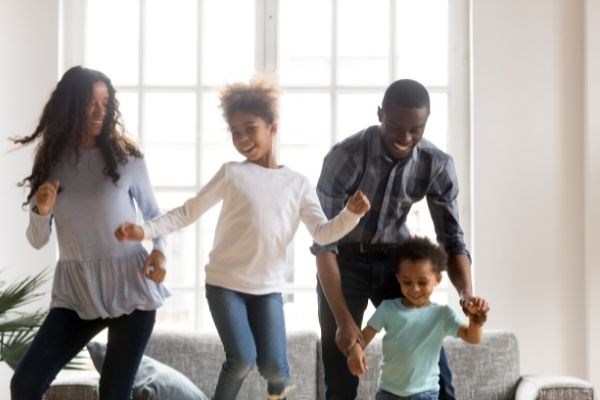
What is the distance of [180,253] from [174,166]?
1.34 feet

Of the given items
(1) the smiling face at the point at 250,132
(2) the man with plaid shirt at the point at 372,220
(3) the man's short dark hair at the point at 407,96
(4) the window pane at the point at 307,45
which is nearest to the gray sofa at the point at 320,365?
(2) the man with plaid shirt at the point at 372,220

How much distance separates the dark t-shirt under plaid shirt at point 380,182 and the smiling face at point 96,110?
71 centimetres

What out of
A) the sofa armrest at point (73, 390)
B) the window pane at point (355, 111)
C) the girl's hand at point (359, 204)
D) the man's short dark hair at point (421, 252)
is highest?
the window pane at point (355, 111)

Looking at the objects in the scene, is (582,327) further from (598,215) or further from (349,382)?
(349,382)

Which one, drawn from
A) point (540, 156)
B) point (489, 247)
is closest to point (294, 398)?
point (489, 247)

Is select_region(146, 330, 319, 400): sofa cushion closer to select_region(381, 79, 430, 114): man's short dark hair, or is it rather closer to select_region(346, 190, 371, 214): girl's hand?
select_region(346, 190, 371, 214): girl's hand

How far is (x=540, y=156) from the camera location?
14.9 feet

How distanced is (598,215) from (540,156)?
0.37 metres

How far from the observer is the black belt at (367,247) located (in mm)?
3154

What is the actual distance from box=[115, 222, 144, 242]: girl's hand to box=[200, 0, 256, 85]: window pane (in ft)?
5.96

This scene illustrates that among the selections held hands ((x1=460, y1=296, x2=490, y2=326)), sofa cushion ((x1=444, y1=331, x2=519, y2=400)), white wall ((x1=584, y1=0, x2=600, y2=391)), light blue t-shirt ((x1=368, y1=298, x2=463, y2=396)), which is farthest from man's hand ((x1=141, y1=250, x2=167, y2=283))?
white wall ((x1=584, y1=0, x2=600, y2=391))

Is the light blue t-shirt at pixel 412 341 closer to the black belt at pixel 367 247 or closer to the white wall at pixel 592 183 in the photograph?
the black belt at pixel 367 247

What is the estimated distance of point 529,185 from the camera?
455cm

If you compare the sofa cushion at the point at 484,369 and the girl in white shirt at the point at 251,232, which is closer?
the girl in white shirt at the point at 251,232
